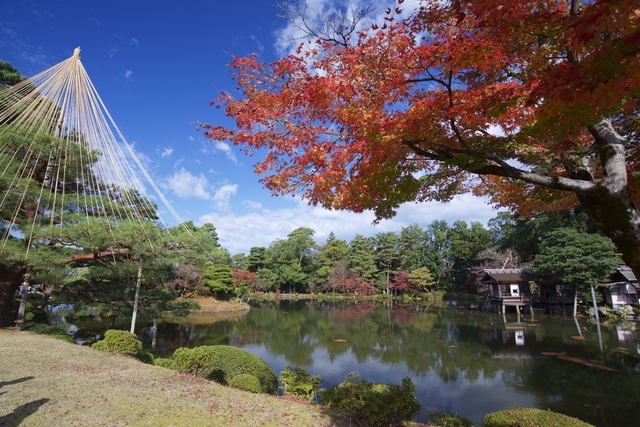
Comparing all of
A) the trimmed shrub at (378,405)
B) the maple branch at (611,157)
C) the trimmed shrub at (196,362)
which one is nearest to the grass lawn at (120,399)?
the trimmed shrub at (378,405)

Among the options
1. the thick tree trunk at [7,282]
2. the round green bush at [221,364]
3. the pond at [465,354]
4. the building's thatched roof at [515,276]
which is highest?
the building's thatched roof at [515,276]

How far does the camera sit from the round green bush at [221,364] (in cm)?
739

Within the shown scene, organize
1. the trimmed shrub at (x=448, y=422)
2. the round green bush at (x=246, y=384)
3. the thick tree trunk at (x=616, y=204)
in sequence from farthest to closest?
the round green bush at (x=246, y=384)
the trimmed shrub at (x=448, y=422)
the thick tree trunk at (x=616, y=204)

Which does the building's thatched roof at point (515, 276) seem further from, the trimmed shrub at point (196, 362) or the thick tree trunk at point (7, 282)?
the thick tree trunk at point (7, 282)

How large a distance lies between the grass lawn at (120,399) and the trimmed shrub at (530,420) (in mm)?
2352

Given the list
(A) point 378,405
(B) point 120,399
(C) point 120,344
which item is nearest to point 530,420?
(A) point 378,405

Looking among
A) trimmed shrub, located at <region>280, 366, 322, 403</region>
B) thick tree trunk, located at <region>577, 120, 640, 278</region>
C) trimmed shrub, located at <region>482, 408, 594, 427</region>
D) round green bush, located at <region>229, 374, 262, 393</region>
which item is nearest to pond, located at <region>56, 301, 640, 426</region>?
trimmed shrub, located at <region>280, 366, 322, 403</region>

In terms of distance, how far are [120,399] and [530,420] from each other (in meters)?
6.01

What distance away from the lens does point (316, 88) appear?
12.4 ft

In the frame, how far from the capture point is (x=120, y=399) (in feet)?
16.7

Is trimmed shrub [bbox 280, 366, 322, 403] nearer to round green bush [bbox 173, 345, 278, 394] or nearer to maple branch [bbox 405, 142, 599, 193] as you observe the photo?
round green bush [bbox 173, 345, 278, 394]

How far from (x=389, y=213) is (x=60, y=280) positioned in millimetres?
9912

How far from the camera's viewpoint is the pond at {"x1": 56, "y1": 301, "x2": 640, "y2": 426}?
28.7ft

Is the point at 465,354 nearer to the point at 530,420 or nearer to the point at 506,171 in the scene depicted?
the point at 530,420
